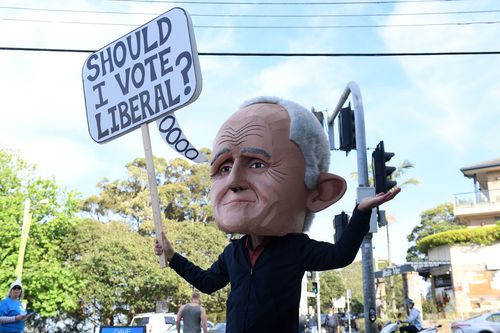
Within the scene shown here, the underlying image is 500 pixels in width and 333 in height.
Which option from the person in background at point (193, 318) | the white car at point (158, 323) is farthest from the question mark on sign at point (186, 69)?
the white car at point (158, 323)

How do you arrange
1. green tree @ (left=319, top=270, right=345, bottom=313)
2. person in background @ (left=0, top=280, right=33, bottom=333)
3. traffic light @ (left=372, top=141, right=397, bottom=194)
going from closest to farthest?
person in background @ (left=0, top=280, right=33, bottom=333)
traffic light @ (left=372, top=141, right=397, bottom=194)
green tree @ (left=319, top=270, right=345, bottom=313)

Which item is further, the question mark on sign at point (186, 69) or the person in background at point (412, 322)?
A: the person in background at point (412, 322)

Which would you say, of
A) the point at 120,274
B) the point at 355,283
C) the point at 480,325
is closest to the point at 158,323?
the point at 120,274

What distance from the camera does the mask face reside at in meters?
3.36

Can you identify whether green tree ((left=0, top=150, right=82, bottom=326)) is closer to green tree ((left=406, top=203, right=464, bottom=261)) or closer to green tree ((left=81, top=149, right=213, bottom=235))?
green tree ((left=81, top=149, right=213, bottom=235))

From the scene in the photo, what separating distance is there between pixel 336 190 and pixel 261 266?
72 centimetres

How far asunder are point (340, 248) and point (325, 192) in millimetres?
528

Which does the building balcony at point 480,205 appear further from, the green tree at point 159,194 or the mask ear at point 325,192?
the mask ear at point 325,192

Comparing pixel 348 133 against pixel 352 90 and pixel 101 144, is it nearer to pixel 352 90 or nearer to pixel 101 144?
pixel 352 90

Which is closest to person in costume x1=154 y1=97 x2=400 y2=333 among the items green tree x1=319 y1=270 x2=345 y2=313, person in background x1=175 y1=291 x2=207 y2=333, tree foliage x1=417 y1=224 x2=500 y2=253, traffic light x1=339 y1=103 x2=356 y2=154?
traffic light x1=339 y1=103 x2=356 y2=154

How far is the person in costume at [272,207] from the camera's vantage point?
10.5ft

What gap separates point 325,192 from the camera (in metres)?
3.56

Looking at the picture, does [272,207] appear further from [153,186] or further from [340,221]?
[340,221]

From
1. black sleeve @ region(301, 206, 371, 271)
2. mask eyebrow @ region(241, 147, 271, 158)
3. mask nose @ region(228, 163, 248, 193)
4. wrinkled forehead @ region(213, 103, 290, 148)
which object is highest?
wrinkled forehead @ region(213, 103, 290, 148)
